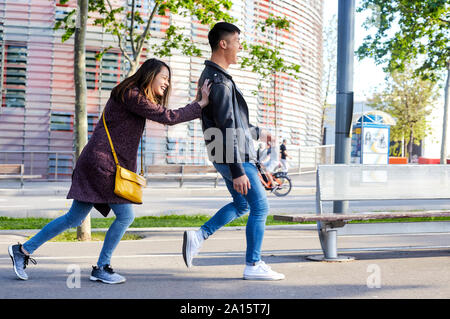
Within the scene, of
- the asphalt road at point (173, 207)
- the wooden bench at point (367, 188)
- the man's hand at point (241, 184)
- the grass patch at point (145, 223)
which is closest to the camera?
the man's hand at point (241, 184)

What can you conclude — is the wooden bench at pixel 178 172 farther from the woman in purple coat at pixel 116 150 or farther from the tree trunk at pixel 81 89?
the woman in purple coat at pixel 116 150

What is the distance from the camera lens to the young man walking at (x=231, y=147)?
172 inches

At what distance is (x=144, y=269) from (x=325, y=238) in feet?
5.76

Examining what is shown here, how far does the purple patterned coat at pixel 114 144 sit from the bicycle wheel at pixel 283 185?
1353 centimetres

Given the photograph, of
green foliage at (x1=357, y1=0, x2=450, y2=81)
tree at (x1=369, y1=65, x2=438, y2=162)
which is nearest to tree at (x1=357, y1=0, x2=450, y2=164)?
green foliage at (x1=357, y1=0, x2=450, y2=81)

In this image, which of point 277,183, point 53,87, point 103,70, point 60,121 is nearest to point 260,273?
point 277,183

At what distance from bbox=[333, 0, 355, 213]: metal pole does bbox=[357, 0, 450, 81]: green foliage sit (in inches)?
419

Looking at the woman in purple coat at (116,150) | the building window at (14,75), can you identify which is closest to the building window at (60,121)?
the building window at (14,75)

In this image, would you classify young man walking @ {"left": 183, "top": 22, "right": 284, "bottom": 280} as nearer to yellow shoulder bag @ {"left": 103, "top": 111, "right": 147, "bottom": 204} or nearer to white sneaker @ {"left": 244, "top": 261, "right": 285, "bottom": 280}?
white sneaker @ {"left": 244, "top": 261, "right": 285, "bottom": 280}

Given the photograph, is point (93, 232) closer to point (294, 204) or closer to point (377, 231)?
point (377, 231)

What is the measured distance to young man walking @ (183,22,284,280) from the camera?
4.37 metres

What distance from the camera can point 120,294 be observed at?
402 centimetres

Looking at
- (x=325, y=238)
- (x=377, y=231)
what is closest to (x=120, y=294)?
(x=325, y=238)
